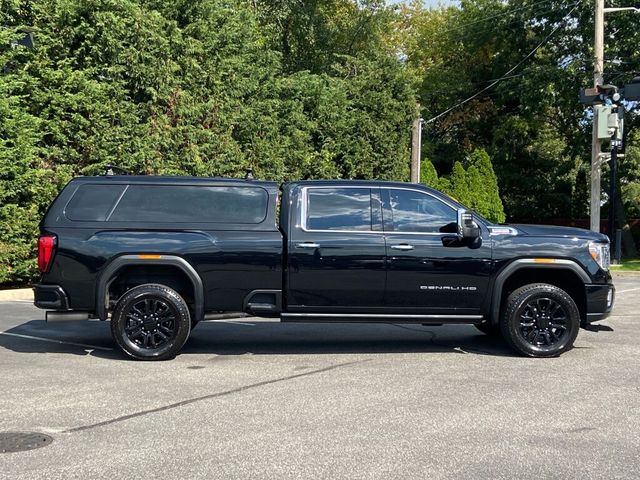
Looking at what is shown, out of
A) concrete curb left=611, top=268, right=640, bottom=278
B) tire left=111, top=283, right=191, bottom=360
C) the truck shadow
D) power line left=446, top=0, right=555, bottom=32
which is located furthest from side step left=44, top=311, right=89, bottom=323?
power line left=446, top=0, right=555, bottom=32

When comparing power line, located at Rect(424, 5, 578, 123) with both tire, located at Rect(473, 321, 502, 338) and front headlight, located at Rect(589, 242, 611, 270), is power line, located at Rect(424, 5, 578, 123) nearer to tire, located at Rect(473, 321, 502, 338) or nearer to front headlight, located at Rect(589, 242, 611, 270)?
tire, located at Rect(473, 321, 502, 338)

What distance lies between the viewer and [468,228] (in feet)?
25.5

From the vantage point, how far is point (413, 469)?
446cm

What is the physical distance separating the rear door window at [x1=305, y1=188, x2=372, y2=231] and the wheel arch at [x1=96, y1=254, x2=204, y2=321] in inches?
54.1

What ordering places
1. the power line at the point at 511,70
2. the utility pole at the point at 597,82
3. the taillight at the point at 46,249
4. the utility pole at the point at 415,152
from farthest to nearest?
the power line at the point at 511,70, the utility pole at the point at 415,152, the utility pole at the point at 597,82, the taillight at the point at 46,249

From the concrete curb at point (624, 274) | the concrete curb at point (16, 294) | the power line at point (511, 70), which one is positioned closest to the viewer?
the concrete curb at point (16, 294)

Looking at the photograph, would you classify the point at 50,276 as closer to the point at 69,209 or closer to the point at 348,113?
the point at 69,209

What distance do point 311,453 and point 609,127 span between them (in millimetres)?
18548

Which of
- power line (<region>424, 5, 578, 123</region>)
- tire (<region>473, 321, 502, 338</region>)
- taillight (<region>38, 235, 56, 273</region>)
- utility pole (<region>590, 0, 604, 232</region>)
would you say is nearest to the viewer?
taillight (<region>38, 235, 56, 273</region>)

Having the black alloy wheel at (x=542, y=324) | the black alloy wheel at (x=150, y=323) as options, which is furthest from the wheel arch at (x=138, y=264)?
the black alloy wheel at (x=542, y=324)

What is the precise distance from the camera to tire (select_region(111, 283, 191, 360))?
772cm

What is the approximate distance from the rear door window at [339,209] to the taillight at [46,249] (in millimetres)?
2739

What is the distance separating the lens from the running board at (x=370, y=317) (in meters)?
7.91

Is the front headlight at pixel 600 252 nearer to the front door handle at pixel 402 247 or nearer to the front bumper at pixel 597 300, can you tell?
the front bumper at pixel 597 300
